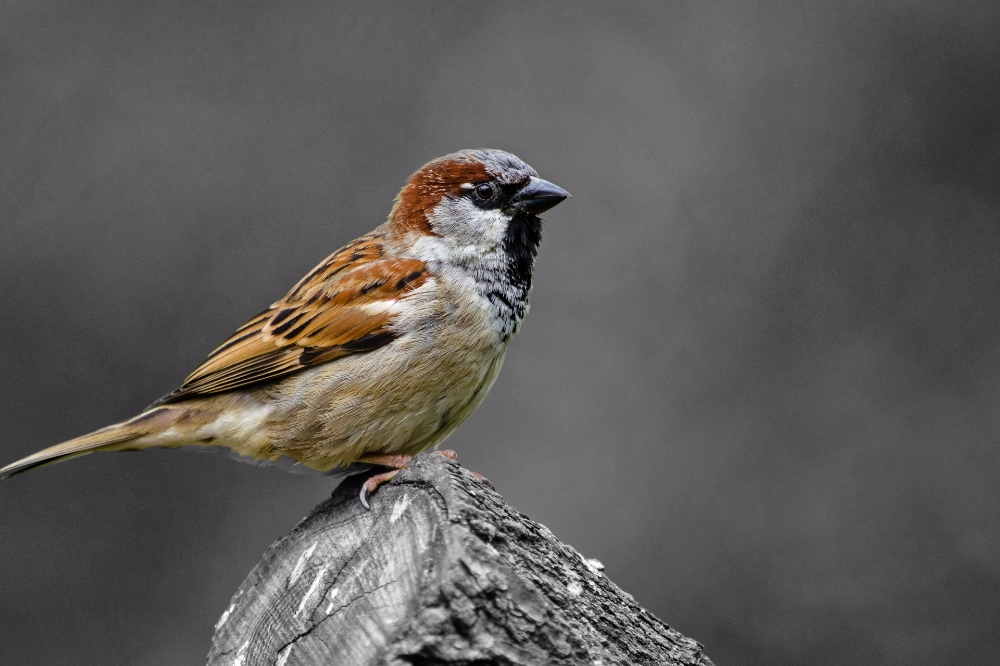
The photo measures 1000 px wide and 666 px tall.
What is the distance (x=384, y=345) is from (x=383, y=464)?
0.84ft

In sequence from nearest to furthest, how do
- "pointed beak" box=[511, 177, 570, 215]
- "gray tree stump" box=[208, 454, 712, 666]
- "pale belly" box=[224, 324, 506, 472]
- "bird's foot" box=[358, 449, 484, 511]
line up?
"gray tree stump" box=[208, 454, 712, 666] → "bird's foot" box=[358, 449, 484, 511] → "pale belly" box=[224, 324, 506, 472] → "pointed beak" box=[511, 177, 570, 215]

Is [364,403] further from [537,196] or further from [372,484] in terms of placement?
[537,196]

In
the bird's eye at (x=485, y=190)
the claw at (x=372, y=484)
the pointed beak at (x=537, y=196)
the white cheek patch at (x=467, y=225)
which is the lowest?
the claw at (x=372, y=484)

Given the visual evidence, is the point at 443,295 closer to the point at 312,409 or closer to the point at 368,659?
the point at 312,409

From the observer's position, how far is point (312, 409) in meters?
2.10

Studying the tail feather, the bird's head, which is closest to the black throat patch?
the bird's head

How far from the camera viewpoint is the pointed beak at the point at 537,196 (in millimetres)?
2254

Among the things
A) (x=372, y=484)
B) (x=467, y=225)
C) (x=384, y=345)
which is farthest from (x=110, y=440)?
(x=467, y=225)

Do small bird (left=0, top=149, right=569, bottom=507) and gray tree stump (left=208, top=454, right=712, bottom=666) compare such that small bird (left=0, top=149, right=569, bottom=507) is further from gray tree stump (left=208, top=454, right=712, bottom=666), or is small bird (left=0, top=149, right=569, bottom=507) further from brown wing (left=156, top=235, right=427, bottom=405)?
gray tree stump (left=208, top=454, right=712, bottom=666)

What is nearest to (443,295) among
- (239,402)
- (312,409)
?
(312,409)

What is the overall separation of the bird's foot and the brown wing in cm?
24

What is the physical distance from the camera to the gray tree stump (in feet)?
4.35

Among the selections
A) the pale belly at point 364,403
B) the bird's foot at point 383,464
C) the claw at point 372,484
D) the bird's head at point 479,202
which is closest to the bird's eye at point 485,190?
the bird's head at point 479,202

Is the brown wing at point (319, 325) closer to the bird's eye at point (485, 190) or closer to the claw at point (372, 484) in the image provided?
the bird's eye at point (485, 190)
